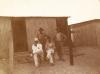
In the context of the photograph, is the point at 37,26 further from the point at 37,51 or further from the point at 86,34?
the point at 86,34

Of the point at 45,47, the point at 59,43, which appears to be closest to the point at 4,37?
the point at 45,47

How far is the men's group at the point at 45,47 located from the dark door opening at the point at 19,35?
14cm

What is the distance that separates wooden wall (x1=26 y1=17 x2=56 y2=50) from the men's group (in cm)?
5

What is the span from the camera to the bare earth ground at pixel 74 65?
2.61 metres

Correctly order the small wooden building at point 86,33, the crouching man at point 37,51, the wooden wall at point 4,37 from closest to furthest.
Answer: the wooden wall at point 4,37
the crouching man at point 37,51
the small wooden building at point 86,33

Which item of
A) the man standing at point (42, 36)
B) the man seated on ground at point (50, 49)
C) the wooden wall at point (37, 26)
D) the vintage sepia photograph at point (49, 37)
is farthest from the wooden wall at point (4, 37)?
the man seated on ground at point (50, 49)

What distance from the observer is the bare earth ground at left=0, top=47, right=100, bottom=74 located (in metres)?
2.61

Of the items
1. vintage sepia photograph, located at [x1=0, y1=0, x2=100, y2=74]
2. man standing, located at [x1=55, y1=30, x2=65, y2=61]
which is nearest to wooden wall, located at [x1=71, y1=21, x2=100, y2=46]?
vintage sepia photograph, located at [x1=0, y1=0, x2=100, y2=74]

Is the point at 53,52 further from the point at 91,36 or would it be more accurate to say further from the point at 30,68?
the point at 91,36

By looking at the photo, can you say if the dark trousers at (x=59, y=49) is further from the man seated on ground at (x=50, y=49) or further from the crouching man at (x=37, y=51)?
the crouching man at (x=37, y=51)

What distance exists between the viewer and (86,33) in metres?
2.95

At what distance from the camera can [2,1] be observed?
2.57m

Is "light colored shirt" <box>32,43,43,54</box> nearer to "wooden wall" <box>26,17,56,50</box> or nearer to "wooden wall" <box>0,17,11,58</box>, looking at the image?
"wooden wall" <box>26,17,56,50</box>

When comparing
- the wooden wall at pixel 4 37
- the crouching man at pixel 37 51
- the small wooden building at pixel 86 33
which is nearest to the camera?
the wooden wall at pixel 4 37
